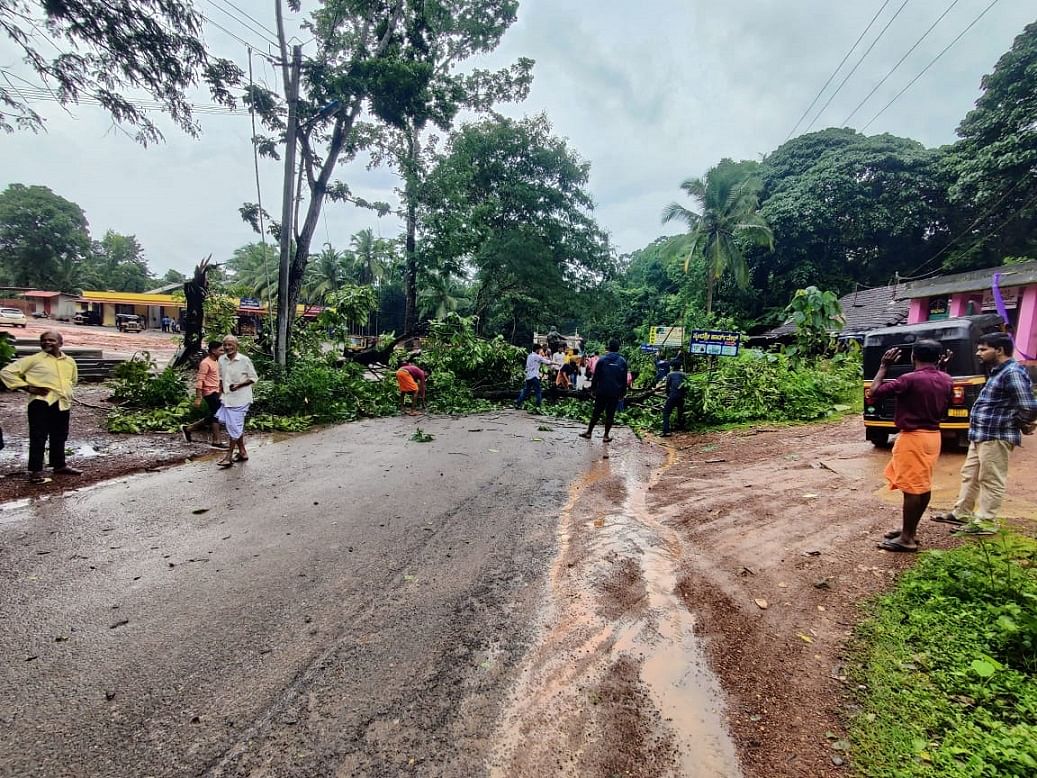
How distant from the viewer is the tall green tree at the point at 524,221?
904 inches

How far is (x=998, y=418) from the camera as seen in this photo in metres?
4.07

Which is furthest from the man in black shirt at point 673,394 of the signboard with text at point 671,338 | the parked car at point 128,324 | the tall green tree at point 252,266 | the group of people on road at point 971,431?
the parked car at point 128,324

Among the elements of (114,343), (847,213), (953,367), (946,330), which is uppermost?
(847,213)

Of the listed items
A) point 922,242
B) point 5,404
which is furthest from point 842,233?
point 5,404

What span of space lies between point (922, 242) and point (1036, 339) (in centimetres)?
1716

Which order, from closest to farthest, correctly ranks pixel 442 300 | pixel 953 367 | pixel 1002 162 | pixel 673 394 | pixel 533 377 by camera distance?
pixel 953 367, pixel 673 394, pixel 533 377, pixel 1002 162, pixel 442 300

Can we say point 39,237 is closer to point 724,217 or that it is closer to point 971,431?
point 724,217

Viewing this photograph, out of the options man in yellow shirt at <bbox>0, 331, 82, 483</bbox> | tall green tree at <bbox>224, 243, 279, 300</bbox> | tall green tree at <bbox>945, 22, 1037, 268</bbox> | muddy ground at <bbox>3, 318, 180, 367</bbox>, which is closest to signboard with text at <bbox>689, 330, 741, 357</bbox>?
man in yellow shirt at <bbox>0, 331, 82, 483</bbox>

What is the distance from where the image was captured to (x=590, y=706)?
2.26 metres

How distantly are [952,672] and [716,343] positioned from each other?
956 cm

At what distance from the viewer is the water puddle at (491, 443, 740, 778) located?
6.57 feet

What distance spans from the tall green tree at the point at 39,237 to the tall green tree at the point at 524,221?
49.5 metres

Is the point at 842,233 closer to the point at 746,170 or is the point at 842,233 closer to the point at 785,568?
the point at 746,170

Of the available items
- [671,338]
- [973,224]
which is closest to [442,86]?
[671,338]
